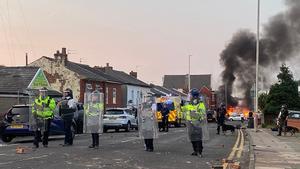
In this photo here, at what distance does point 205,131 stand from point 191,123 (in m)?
0.45

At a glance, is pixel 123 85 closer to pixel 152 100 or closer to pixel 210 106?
pixel 210 106

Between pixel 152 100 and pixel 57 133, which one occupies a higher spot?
pixel 152 100

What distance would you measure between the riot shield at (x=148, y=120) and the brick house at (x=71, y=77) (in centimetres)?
3545

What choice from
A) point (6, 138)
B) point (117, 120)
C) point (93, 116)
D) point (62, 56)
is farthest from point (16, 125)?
point (62, 56)

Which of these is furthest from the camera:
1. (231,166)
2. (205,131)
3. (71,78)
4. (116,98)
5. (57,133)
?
(116,98)

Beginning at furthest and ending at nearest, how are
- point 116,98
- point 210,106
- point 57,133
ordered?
point 210,106 → point 116,98 → point 57,133

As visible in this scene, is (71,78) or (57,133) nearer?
(57,133)

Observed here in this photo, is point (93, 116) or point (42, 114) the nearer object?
point (93, 116)

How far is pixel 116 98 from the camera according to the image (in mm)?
60469

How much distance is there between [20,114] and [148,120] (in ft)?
23.3

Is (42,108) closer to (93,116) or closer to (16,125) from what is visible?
(93,116)

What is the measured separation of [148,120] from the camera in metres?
15.8

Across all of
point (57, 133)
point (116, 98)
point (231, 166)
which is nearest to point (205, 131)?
point (231, 166)

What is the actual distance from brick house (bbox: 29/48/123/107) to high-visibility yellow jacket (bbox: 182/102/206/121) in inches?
1454
